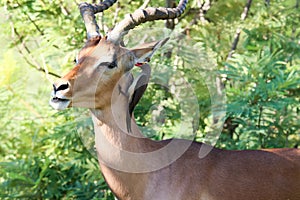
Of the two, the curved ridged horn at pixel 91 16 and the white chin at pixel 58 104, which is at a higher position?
the curved ridged horn at pixel 91 16

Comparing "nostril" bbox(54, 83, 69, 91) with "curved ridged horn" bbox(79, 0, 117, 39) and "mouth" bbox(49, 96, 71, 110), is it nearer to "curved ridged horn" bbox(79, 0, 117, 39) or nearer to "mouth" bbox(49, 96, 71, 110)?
"mouth" bbox(49, 96, 71, 110)

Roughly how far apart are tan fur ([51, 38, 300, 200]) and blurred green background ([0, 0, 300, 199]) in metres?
1.47

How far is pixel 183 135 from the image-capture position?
24.8 ft

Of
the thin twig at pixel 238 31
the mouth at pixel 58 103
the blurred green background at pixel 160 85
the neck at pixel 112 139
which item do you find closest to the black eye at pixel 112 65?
the neck at pixel 112 139

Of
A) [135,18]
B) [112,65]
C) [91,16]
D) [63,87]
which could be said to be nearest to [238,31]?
[91,16]

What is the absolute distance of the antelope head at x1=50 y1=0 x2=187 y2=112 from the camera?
506 centimetres

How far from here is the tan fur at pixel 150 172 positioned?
5.30 m

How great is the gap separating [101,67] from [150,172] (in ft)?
3.11

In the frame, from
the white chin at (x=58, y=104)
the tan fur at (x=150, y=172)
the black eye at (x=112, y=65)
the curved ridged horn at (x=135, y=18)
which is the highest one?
the curved ridged horn at (x=135, y=18)

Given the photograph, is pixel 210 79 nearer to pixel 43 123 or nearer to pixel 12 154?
pixel 43 123

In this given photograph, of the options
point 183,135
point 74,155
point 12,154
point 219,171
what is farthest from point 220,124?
point 12,154

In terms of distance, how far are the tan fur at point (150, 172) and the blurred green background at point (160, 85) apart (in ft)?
4.81

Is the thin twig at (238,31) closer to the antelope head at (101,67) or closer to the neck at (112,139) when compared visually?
the antelope head at (101,67)

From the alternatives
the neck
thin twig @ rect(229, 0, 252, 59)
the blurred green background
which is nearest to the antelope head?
the neck
